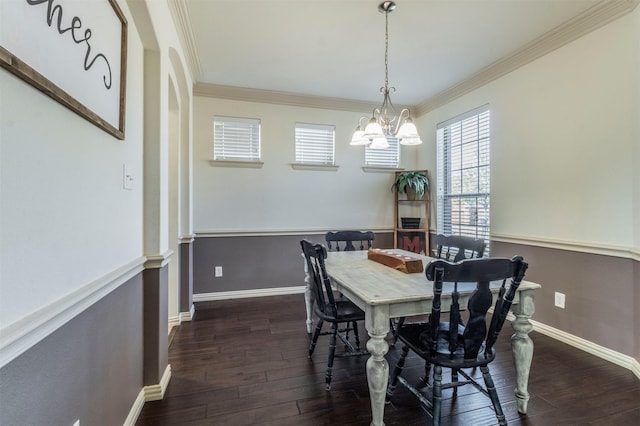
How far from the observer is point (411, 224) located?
4.36 metres

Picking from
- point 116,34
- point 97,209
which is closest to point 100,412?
point 97,209

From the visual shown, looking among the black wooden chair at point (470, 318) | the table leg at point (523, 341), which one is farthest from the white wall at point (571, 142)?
the black wooden chair at point (470, 318)

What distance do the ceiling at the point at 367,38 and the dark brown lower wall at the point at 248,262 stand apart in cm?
199

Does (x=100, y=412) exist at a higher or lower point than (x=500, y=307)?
lower

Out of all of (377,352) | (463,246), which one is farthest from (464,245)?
(377,352)

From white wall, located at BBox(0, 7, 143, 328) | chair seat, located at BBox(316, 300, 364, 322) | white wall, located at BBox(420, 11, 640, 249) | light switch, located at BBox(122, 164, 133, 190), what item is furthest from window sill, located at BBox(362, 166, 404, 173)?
white wall, located at BBox(0, 7, 143, 328)

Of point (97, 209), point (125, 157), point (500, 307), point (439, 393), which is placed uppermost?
point (125, 157)

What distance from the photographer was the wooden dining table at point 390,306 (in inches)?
58.1

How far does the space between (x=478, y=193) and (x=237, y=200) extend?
2975 millimetres

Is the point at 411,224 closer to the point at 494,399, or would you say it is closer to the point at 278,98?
the point at 278,98

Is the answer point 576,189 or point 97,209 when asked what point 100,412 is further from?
point 576,189

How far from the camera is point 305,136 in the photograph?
4184mm

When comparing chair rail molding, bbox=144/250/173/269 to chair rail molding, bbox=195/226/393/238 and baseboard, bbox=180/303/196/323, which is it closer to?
baseboard, bbox=180/303/196/323

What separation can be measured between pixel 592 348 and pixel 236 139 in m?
4.15
